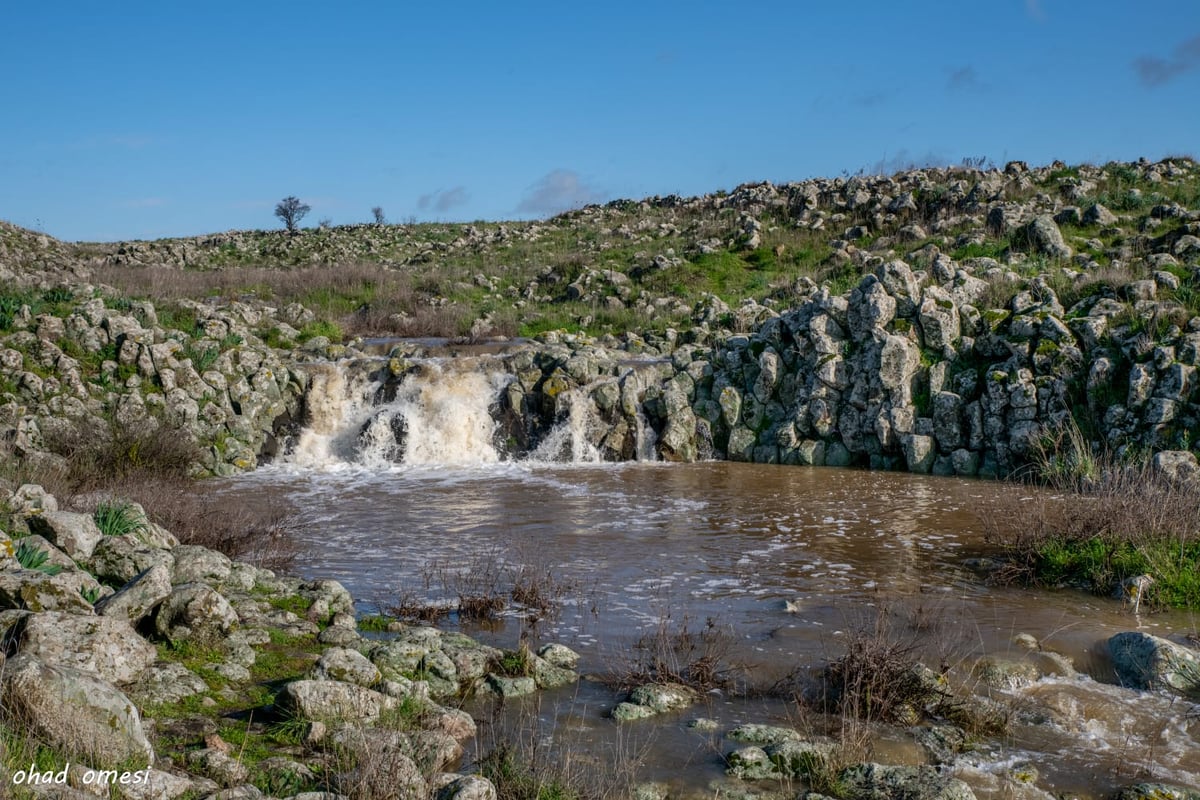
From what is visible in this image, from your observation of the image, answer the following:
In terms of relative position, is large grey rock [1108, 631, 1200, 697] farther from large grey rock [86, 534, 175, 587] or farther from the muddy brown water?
large grey rock [86, 534, 175, 587]

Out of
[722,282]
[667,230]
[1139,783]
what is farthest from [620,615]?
[667,230]

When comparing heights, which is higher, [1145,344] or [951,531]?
[1145,344]

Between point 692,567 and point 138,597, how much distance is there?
550 cm

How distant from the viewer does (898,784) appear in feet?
15.4

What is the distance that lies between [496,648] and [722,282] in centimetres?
2271

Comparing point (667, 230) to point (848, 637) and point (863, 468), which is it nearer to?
point (863, 468)

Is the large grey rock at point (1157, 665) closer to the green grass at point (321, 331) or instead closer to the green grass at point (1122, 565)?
the green grass at point (1122, 565)

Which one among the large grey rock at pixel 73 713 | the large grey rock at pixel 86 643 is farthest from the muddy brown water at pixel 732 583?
the large grey rock at pixel 86 643

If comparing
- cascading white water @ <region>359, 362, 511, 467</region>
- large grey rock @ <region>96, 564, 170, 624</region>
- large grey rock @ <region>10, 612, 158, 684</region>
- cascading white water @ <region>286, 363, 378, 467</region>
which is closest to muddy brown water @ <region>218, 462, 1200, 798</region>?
cascading white water @ <region>286, 363, 378, 467</region>

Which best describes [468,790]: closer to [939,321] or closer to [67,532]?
[67,532]

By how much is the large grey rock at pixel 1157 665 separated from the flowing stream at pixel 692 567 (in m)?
0.16

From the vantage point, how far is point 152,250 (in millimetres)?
42281

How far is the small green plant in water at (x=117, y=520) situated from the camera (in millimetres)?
7918

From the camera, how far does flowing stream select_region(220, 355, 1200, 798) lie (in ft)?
17.9
